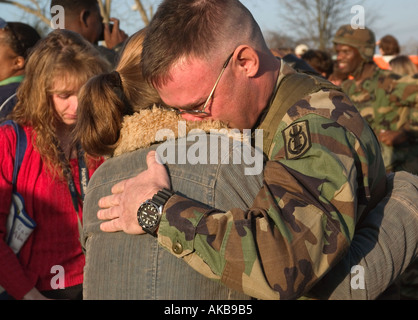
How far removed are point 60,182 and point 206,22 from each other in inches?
54.1

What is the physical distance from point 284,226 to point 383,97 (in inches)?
207

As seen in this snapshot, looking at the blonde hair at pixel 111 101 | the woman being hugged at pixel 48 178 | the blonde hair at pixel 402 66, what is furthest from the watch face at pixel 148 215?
the blonde hair at pixel 402 66

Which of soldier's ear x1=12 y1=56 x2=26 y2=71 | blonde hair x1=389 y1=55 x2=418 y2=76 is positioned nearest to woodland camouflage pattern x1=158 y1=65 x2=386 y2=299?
soldier's ear x1=12 y1=56 x2=26 y2=71

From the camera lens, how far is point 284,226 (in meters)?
1.62

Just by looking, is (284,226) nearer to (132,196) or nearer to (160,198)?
(160,198)

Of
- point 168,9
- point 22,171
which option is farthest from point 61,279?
point 168,9

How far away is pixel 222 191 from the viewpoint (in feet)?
5.66

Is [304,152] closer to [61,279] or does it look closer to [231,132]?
[231,132]

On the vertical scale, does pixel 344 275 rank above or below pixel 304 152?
below

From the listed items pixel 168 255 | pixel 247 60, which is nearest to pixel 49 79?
pixel 247 60

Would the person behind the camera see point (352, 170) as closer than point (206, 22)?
Yes

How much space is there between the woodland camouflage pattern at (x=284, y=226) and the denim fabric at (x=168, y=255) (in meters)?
0.05

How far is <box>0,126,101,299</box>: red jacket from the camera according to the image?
110 inches

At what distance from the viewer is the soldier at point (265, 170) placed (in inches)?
63.7
